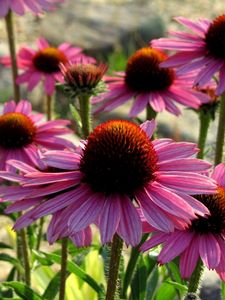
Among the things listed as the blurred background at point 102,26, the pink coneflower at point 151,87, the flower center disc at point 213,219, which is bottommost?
the flower center disc at point 213,219

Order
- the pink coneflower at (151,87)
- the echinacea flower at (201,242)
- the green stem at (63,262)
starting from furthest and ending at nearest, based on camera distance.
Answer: the pink coneflower at (151,87)
the green stem at (63,262)
the echinacea flower at (201,242)

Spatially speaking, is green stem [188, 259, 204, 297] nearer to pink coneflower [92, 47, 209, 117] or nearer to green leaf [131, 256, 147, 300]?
green leaf [131, 256, 147, 300]

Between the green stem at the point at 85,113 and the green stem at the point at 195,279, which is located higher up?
the green stem at the point at 85,113

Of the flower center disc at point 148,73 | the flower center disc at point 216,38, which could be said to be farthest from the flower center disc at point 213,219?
the flower center disc at point 148,73

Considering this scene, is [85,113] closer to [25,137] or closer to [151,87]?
[25,137]

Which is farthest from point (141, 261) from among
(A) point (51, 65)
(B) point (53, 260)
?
(A) point (51, 65)

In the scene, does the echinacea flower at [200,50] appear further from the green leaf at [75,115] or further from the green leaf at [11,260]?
the green leaf at [11,260]

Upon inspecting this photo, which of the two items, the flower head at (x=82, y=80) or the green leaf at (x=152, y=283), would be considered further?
the green leaf at (x=152, y=283)
